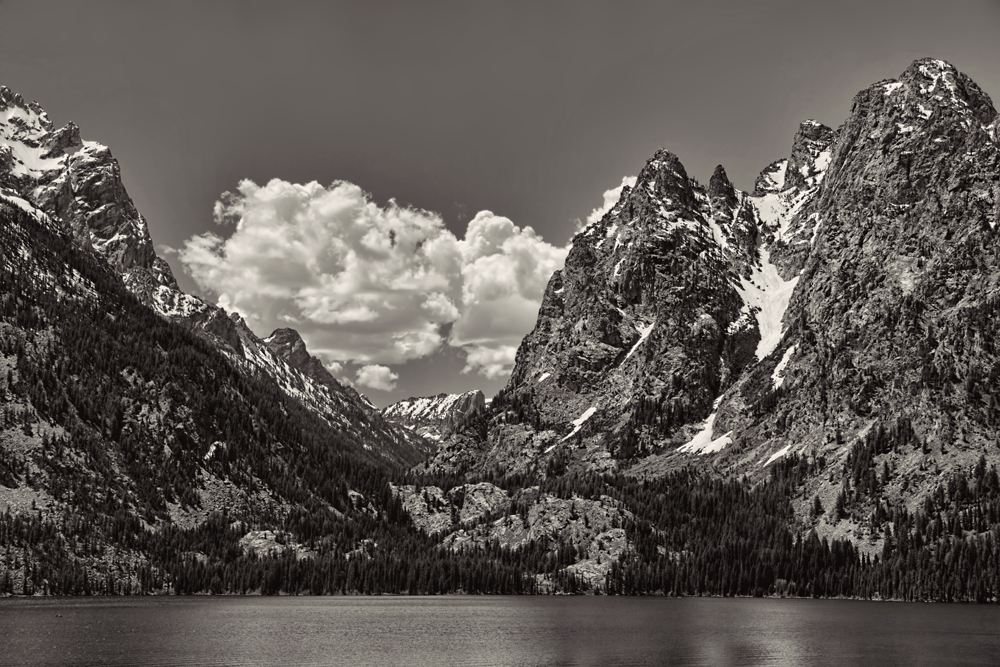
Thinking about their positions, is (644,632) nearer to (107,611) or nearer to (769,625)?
(769,625)

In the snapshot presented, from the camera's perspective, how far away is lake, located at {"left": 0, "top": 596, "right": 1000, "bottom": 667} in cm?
12594

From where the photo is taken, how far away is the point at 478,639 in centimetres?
15288

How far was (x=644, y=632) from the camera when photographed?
163 m

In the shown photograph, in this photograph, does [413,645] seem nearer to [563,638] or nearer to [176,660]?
[563,638]

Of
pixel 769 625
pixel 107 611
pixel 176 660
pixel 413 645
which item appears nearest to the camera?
pixel 176 660

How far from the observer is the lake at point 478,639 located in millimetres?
125938

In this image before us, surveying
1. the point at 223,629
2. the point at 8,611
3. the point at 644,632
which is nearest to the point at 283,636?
the point at 223,629

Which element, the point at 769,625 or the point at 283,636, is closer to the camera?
the point at 283,636

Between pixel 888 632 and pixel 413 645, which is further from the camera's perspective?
pixel 888 632

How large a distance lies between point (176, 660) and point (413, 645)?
36.1m

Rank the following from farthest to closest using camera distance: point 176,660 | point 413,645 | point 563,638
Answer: point 563,638 < point 413,645 < point 176,660

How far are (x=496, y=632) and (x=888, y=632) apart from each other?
6441cm

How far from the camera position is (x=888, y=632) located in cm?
16650

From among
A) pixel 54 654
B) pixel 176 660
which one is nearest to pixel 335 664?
pixel 176 660
